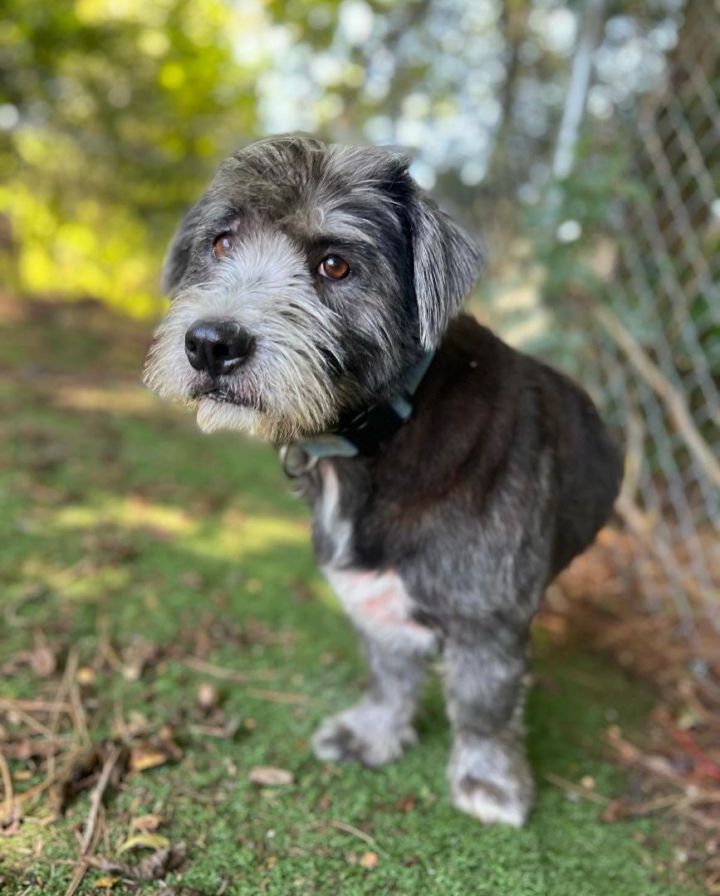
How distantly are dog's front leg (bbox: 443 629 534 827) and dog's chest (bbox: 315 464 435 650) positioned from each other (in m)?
0.15

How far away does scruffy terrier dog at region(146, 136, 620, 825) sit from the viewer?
1.87 meters

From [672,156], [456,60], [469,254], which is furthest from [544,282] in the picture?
[456,60]

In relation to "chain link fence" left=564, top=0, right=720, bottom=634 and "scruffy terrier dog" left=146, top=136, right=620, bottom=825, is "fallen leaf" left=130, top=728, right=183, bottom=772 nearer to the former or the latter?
"scruffy terrier dog" left=146, top=136, right=620, bottom=825

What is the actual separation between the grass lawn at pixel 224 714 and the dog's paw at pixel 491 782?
0.06m

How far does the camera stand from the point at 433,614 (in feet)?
7.14

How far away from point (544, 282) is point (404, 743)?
2866mm

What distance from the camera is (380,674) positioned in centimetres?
265

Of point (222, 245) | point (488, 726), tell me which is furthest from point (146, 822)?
point (222, 245)

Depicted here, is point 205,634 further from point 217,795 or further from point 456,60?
point 456,60

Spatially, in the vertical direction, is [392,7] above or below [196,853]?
above

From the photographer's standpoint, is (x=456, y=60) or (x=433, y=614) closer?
(x=433, y=614)

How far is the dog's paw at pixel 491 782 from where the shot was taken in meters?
2.25

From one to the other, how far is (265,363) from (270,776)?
1.34 meters

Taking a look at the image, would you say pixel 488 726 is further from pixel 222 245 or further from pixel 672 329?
pixel 672 329
